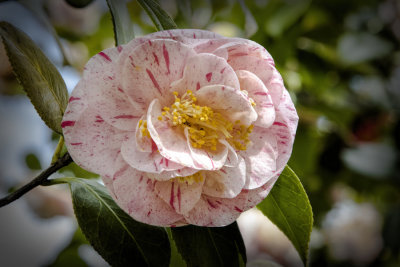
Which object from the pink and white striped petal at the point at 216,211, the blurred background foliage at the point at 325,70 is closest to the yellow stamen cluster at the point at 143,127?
the pink and white striped petal at the point at 216,211

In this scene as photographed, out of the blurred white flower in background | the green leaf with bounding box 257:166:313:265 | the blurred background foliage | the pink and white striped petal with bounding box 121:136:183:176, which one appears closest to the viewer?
the pink and white striped petal with bounding box 121:136:183:176

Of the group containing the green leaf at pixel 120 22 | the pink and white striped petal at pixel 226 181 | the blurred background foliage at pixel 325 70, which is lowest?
the blurred background foliage at pixel 325 70

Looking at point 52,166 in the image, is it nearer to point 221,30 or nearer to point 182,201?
point 182,201

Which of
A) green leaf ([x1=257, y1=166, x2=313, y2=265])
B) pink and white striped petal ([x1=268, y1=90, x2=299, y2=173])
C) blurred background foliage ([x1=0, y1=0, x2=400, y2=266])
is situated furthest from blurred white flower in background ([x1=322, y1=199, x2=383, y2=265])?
pink and white striped petal ([x1=268, y1=90, x2=299, y2=173])

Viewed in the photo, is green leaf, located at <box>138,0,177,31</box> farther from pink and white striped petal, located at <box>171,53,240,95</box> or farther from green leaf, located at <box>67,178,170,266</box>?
green leaf, located at <box>67,178,170,266</box>

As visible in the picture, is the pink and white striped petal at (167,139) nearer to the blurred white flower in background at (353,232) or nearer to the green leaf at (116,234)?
the green leaf at (116,234)

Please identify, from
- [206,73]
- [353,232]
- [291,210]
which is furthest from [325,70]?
[206,73]

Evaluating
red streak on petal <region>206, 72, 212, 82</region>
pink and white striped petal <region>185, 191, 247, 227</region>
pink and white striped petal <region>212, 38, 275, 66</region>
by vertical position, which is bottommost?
pink and white striped petal <region>185, 191, 247, 227</region>
